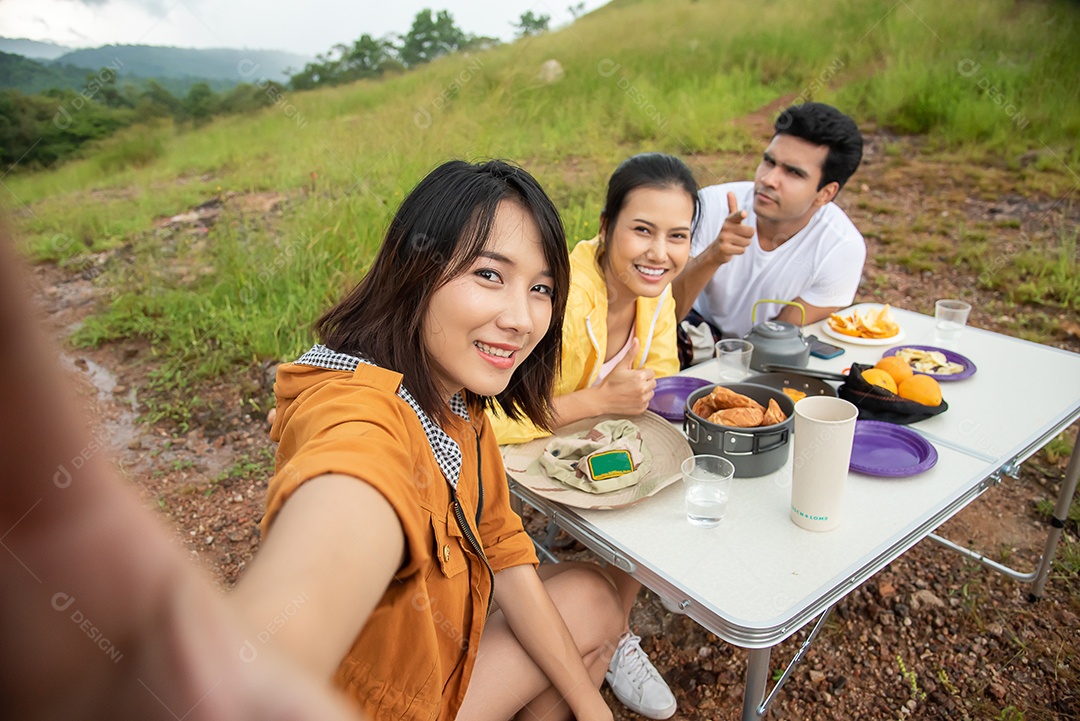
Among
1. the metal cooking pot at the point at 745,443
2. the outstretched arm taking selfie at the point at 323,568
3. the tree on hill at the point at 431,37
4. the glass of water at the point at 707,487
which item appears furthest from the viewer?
the tree on hill at the point at 431,37

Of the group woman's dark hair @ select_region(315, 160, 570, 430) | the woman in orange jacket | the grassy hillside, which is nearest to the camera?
the woman in orange jacket

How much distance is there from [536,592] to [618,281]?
1.19 m

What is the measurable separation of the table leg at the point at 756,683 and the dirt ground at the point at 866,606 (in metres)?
0.77

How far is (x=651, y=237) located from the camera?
7.71ft

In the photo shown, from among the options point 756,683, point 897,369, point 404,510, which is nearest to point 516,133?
point 897,369

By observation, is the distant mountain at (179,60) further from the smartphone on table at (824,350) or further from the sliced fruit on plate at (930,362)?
the sliced fruit on plate at (930,362)

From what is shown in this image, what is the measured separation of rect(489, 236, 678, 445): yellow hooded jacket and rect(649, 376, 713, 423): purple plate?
0.86 ft

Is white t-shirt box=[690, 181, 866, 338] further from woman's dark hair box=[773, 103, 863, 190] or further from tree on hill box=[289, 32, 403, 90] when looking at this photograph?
tree on hill box=[289, 32, 403, 90]

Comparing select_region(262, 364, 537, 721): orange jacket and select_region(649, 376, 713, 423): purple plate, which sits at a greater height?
select_region(262, 364, 537, 721): orange jacket

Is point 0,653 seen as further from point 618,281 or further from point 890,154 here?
point 890,154

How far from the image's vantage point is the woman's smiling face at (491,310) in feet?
4.64

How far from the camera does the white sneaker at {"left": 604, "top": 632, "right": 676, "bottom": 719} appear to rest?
6.95ft

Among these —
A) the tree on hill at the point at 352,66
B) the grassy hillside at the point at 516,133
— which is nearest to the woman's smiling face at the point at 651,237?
the grassy hillside at the point at 516,133

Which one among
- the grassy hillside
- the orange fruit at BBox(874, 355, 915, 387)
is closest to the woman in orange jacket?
the orange fruit at BBox(874, 355, 915, 387)
